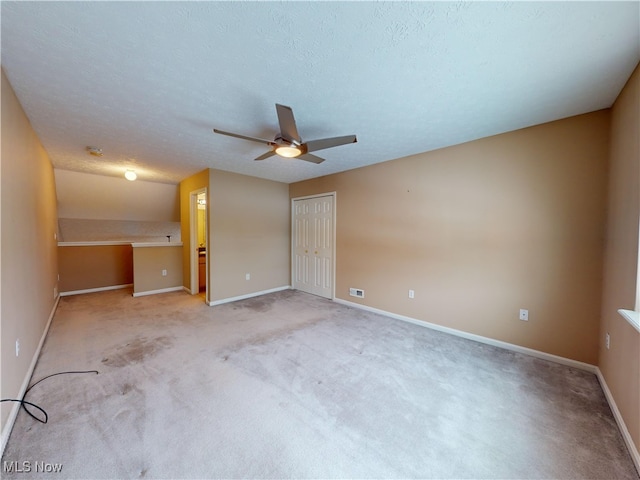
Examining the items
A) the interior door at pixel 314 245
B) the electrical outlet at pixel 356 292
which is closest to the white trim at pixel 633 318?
the electrical outlet at pixel 356 292

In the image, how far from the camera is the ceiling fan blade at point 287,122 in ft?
5.56

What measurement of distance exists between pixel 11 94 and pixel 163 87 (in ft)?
3.76

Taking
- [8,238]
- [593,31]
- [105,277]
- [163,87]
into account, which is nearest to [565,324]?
[593,31]

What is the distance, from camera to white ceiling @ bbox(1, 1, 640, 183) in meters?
1.20

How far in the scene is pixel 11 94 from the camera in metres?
1.79

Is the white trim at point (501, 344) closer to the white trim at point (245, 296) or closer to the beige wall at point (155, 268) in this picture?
the white trim at point (245, 296)

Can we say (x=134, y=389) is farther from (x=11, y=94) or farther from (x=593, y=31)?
(x=593, y=31)

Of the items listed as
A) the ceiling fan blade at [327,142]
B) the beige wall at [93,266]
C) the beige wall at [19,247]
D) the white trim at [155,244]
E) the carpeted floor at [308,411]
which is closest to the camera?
the carpeted floor at [308,411]

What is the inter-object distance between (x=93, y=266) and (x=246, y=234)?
3.46 meters

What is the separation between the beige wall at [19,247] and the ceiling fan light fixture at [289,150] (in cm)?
191

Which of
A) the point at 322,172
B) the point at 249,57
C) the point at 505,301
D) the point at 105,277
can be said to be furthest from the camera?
the point at 105,277

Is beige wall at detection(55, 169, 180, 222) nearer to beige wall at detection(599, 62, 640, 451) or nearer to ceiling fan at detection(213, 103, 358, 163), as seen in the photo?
ceiling fan at detection(213, 103, 358, 163)

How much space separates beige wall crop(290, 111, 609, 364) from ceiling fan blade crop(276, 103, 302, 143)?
2035 millimetres

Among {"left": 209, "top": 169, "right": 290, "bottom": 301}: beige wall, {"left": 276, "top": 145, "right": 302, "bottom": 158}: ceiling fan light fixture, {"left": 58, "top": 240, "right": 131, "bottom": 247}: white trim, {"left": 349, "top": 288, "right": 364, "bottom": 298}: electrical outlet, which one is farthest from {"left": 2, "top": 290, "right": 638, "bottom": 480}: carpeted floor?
{"left": 58, "top": 240, "right": 131, "bottom": 247}: white trim
